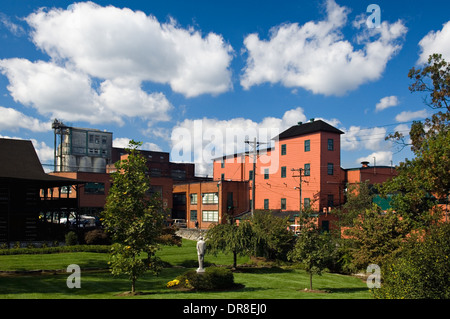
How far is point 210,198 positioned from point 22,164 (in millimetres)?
33977

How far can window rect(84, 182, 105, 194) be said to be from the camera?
6981 cm

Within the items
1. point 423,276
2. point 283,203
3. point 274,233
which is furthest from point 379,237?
point 283,203

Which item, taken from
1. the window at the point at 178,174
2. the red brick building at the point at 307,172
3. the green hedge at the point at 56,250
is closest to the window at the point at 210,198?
the red brick building at the point at 307,172

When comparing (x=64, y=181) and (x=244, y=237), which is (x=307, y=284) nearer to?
(x=244, y=237)

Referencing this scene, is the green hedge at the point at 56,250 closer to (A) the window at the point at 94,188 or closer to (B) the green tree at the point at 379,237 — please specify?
(B) the green tree at the point at 379,237

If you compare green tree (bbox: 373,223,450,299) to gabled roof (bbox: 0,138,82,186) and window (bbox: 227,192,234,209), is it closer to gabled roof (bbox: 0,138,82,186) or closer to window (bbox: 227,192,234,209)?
gabled roof (bbox: 0,138,82,186)

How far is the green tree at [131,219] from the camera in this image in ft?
62.1

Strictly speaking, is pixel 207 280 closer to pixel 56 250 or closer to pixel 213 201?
pixel 56 250

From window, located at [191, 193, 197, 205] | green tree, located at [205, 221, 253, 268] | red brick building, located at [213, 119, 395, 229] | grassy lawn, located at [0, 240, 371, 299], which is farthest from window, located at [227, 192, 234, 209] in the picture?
green tree, located at [205, 221, 253, 268]

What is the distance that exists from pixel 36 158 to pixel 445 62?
36996 mm

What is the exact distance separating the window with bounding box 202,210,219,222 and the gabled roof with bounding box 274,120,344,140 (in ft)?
52.8

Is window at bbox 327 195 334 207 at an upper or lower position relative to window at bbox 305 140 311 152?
lower
